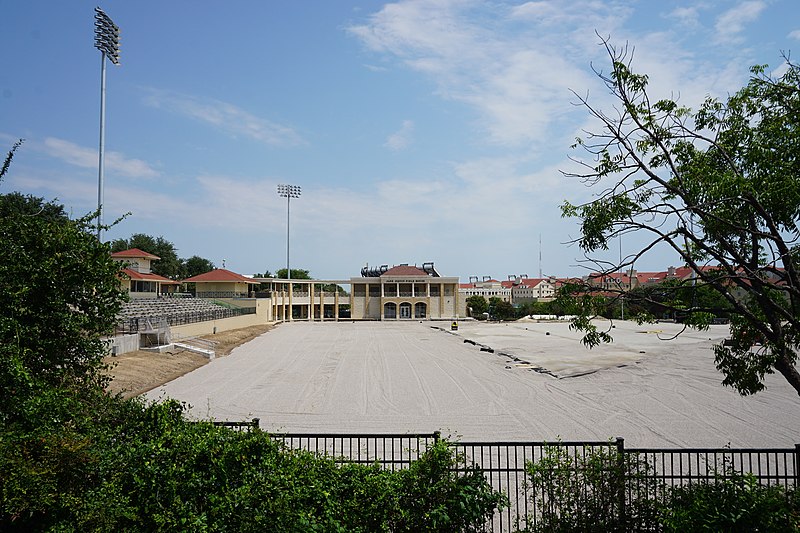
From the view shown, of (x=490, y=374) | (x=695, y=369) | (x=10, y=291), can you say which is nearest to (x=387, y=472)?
(x=10, y=291)

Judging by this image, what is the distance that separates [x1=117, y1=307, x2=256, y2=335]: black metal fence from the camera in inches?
1419

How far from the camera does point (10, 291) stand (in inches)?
361

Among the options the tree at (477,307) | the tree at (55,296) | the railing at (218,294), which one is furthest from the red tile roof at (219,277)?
the tree at (55,296)

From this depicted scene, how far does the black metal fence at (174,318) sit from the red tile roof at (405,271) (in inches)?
1525

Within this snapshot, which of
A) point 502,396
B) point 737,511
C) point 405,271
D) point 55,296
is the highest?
point 405,271

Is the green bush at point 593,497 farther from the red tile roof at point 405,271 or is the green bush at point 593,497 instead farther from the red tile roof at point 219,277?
the red tile roof at point 405,271

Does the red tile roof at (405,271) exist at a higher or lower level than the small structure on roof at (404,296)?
higher

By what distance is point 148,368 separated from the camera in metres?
30.4

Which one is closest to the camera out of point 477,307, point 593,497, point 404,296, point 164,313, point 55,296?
point 593,497

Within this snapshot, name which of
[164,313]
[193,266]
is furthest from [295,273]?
[164,313]

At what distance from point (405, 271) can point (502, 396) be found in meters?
82.8

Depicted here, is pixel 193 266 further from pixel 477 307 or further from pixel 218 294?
pixel 477 307

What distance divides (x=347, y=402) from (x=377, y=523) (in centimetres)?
1682

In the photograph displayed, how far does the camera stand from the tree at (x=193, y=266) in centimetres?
11166
